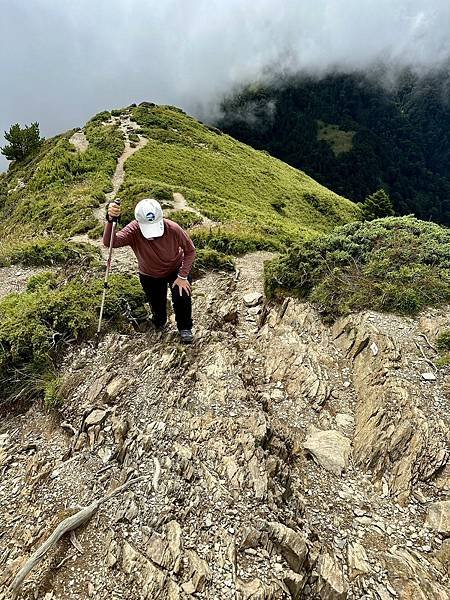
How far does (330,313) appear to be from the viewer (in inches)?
381

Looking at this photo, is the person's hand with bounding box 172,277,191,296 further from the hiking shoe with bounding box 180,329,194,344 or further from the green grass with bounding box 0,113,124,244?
the green grass with bounding box 0,113,124,244

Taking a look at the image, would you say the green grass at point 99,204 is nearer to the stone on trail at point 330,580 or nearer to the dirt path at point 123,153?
the dirt path at point 123,153

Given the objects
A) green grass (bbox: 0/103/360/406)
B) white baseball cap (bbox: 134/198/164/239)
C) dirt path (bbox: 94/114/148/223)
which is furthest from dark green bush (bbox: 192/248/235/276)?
dirt path (bbox: 94/114/148/223)

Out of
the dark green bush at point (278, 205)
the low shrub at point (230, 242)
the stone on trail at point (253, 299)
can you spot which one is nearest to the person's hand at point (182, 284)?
the stone on trail at point (253, 299)

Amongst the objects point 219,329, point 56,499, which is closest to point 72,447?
point 56,499

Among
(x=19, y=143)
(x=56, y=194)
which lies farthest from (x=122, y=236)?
(x=19, y=143)

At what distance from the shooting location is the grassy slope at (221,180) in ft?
85.9

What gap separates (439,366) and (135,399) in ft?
19.8

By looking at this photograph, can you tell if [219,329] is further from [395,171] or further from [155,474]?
[395,171]

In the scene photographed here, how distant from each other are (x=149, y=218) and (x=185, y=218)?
14142 millimetres

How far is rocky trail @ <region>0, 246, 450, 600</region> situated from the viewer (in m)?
4.96

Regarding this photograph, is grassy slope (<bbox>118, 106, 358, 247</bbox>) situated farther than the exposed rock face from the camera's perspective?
Yes

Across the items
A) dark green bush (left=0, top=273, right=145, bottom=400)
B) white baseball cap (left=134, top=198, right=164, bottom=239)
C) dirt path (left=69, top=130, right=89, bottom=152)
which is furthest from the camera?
dirt path (left=69, top=130, right=89, bottom=152)

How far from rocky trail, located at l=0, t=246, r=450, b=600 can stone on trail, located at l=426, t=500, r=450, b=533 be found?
2 centimetres
